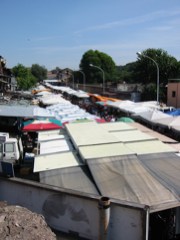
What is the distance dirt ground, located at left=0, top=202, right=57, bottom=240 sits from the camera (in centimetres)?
538

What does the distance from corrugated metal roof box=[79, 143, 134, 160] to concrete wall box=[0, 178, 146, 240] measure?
1997mm

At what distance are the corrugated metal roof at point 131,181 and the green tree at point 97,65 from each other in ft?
225

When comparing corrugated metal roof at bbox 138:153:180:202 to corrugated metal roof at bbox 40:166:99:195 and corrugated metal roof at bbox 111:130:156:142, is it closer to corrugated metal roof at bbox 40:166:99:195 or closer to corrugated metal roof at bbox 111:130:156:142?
corrugated metal roof at bbox 40:166:99:195

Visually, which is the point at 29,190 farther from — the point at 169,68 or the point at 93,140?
the point at 169,68

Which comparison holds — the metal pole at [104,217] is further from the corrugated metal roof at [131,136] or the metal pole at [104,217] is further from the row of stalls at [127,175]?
Answer: the corrugated metal roof at [131,136]

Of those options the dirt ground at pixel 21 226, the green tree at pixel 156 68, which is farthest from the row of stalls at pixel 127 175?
the green tree at pixel 156 68

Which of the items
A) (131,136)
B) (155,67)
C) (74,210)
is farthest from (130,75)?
(74,210)

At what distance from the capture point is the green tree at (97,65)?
77.0 meters

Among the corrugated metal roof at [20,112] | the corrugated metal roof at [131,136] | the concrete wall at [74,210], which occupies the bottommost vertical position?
the concrete wall at [74,210]

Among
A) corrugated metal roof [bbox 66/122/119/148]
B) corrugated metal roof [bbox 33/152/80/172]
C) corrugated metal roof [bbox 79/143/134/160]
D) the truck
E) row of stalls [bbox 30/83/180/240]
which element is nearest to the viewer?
row of stalls [bbox 30/83/180/240]

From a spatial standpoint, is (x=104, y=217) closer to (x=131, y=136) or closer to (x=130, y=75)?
(x=131, y=136)

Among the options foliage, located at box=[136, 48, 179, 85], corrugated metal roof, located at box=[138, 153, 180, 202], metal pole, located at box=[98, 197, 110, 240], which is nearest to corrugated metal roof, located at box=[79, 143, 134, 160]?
corrugated metal roof, located at box=[138, 153, 180, 202]

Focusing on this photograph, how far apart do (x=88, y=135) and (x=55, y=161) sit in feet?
9.57

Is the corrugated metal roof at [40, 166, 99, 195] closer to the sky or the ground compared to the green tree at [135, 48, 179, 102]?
closer to the ground
